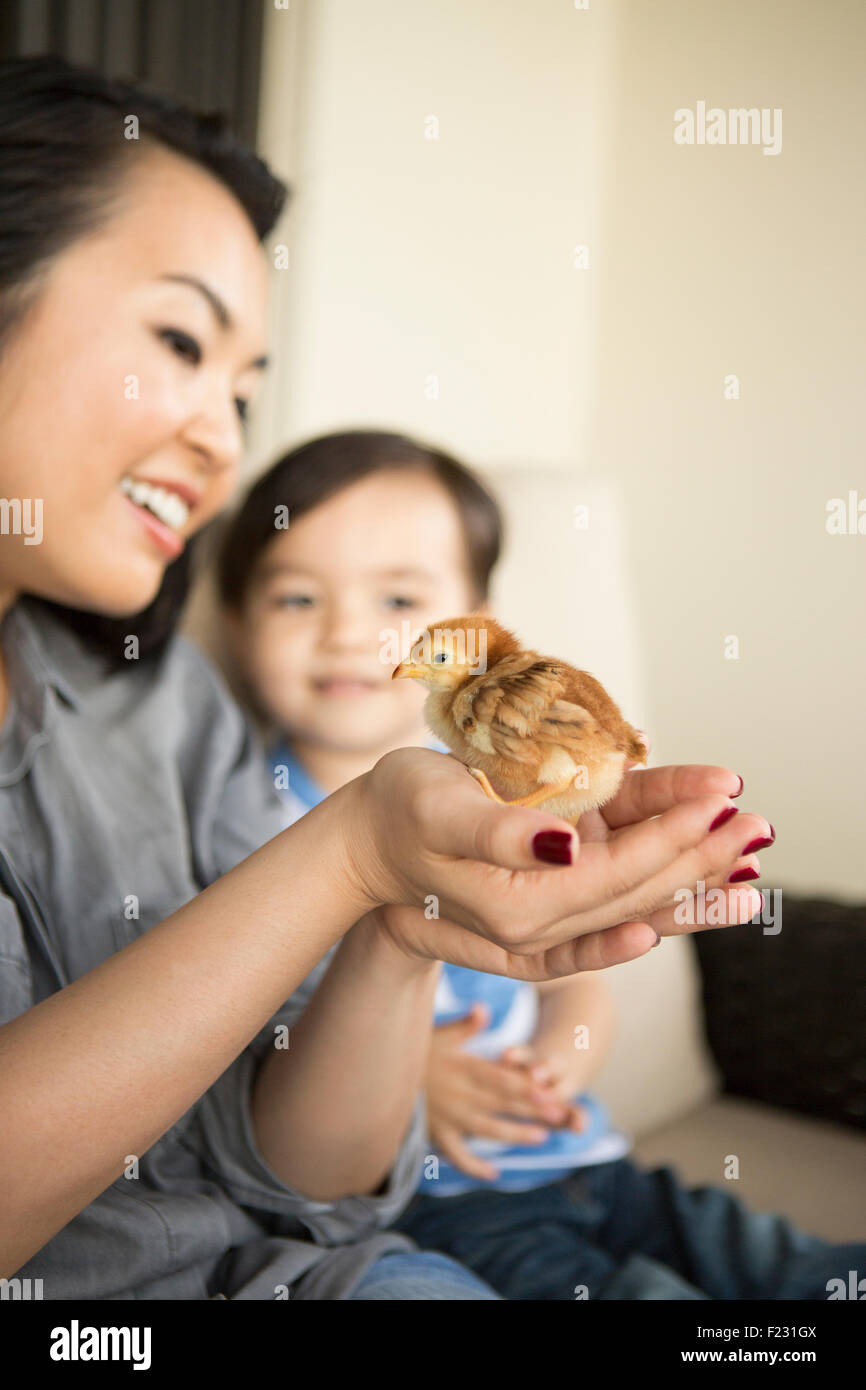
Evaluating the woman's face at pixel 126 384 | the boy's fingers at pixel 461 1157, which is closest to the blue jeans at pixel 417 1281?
the boy's fingers at pixel 461 1157

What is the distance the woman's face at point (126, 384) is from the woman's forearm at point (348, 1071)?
0.42 m

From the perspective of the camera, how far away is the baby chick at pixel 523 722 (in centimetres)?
62

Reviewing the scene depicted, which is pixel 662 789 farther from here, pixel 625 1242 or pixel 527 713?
pixel 625 1242

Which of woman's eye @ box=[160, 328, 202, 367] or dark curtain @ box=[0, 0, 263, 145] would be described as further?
dark curtain @ box=[0, 0, 263, 145]

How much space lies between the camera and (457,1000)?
4.51ft

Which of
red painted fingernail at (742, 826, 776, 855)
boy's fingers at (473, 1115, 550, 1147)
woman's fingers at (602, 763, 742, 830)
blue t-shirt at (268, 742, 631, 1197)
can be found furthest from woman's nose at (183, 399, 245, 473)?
boy's fingers at (473, 1115, 550, 1147)

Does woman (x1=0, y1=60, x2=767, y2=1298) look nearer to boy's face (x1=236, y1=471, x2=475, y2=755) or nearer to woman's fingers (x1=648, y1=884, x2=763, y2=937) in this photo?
woman's fingers (x1=648, y1=884, x2=763, y2=937)

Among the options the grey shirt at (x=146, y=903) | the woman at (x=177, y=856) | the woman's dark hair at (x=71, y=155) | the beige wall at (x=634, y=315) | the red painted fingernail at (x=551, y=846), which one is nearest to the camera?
the red painted fingernail at (x=551, y=846)

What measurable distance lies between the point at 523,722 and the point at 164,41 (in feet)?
5.37

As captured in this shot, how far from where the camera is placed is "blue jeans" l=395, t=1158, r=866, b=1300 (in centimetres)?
104

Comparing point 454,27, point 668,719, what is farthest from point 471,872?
point 454,27

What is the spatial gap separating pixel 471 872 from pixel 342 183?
1.89 metres

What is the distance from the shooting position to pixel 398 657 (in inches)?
53.8

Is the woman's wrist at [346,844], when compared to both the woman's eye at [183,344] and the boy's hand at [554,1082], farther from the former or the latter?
the boy's hand at [554,1082]
